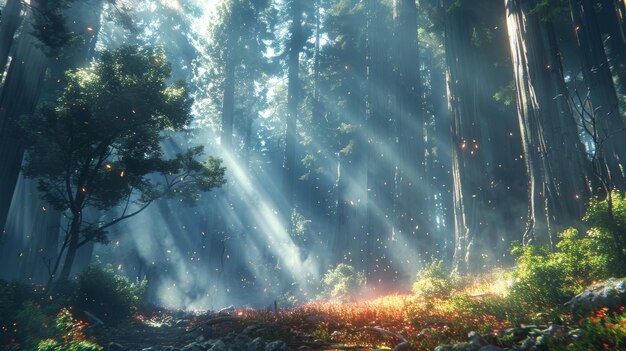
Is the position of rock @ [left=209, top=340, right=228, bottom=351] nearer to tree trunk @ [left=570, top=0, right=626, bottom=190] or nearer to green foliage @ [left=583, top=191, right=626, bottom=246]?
green foliage @ [left=583, top=191, right=626, bottom=246]

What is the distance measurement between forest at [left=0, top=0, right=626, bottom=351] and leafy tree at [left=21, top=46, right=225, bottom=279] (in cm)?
9

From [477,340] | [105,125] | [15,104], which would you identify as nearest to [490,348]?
[477,340]

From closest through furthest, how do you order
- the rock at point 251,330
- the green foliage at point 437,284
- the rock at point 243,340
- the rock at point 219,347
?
the rock at point 219,347 → the rock at point 243,340 → the rock at point 251,330 → the green foliage at point 437,284

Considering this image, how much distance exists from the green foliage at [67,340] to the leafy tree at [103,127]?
3.50 m

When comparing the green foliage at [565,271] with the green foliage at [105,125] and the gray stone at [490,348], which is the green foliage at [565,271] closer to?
the gray stone at [490,348]

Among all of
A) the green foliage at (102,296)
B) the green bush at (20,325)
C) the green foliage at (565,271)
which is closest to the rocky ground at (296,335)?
the green foliage at (565,271)

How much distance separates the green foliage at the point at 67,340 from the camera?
21.9 ft

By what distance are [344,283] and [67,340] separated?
1371 cm

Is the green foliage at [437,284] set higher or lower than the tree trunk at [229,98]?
lower

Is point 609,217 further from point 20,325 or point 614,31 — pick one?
point 614,31

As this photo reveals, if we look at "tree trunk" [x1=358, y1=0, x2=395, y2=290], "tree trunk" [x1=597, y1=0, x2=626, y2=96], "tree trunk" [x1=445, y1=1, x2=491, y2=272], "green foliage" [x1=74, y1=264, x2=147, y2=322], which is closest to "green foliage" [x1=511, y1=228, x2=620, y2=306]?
"tree trunk" [x1=445, y1=1, x2=491, y2=272]

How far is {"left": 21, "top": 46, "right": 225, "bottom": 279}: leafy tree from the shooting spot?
1243 cm

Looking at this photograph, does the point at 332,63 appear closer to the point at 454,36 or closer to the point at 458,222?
the point at 454,36

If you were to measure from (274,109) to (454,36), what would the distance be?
111ft
